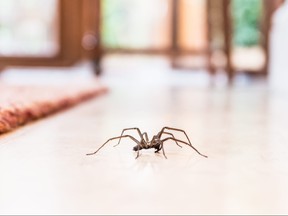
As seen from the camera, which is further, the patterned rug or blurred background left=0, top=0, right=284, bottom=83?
blurred background left=0, top=0, right=284, bottom=83

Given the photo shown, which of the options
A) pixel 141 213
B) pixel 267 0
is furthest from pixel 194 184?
pixel 267 0

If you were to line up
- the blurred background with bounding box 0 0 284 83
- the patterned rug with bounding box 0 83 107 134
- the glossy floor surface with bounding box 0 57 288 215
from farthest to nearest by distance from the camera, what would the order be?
the blurred background with bounding box 0 0 284 83 → the patterned rug with bounding box 0 83 107 134 → the glossy floor surface with bounding box 0 57 288 215

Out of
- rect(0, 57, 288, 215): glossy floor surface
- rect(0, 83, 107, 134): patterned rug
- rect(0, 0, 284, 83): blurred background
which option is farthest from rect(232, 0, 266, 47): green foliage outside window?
rect(0, 57, 288, 215): glossy floor surface

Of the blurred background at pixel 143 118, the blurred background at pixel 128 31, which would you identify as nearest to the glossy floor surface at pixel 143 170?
the blurred background at pixel 143 118

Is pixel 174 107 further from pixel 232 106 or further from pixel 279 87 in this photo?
pixel 279 87

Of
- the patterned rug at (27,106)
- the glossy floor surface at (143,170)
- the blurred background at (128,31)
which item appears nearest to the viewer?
the glossy floor surface at (143,170)

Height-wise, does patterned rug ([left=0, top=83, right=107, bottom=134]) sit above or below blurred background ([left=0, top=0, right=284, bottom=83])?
below

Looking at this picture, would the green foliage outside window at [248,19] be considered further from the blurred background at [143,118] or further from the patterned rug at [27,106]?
the patterned rug at [27,106]

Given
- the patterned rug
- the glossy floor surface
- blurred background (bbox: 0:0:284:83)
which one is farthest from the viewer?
blurred background (bbox: 0:0:284:83)

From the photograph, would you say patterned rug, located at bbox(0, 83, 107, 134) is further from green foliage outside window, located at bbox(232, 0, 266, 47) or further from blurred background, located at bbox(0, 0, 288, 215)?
green foliage outside window, located at bbox(232, 0, 266, 47)
